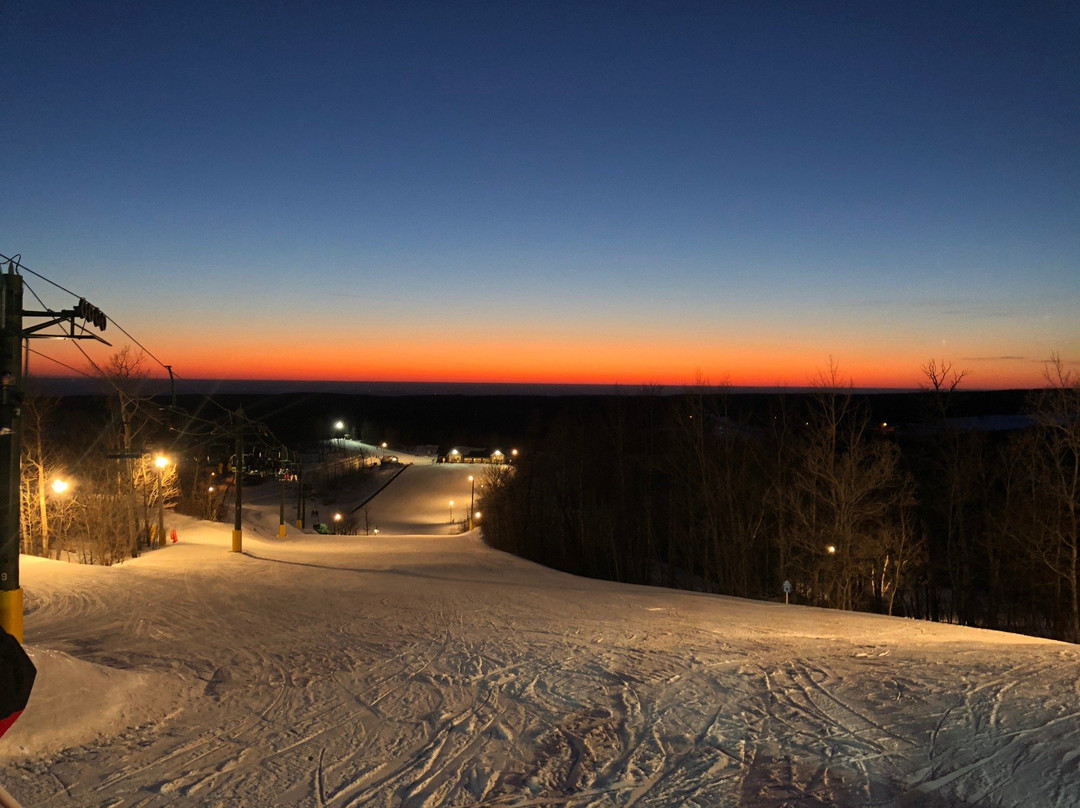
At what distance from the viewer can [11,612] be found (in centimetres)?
990

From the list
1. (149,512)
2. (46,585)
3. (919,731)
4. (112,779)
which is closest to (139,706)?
(112,779)

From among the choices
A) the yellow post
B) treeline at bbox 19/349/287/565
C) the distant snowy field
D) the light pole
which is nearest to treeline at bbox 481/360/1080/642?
the light pole

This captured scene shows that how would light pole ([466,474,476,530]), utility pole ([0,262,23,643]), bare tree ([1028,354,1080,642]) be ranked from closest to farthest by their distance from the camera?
utility pole ([0,262,23,643])
bare tree ([1028,354,1080,642])
light pole ([466,474,476,530])

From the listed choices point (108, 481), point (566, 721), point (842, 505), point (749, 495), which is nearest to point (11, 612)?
point (566, 721)

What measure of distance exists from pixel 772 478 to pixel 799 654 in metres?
25.2

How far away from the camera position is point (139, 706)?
8.10 metres

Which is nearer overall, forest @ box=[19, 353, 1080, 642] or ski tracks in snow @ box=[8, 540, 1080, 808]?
ski tracks in snow @ box=[8, 540, 1080, 808]

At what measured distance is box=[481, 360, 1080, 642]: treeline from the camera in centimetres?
2641

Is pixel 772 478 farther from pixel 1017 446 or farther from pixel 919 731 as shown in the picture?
pixel 919 731

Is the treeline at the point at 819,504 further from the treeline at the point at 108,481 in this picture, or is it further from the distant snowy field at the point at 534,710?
the treeline at the point at 108,481

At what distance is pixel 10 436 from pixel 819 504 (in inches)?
1159

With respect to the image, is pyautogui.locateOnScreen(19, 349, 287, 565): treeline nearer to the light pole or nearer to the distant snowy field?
the distant snowy field

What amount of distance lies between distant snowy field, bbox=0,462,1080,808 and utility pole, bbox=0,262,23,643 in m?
1.34

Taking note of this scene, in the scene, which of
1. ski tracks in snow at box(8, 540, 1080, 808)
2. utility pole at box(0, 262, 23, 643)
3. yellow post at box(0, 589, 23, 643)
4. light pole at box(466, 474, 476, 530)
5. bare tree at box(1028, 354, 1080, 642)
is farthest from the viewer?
light pole at box(466, 474, 476, 530)
